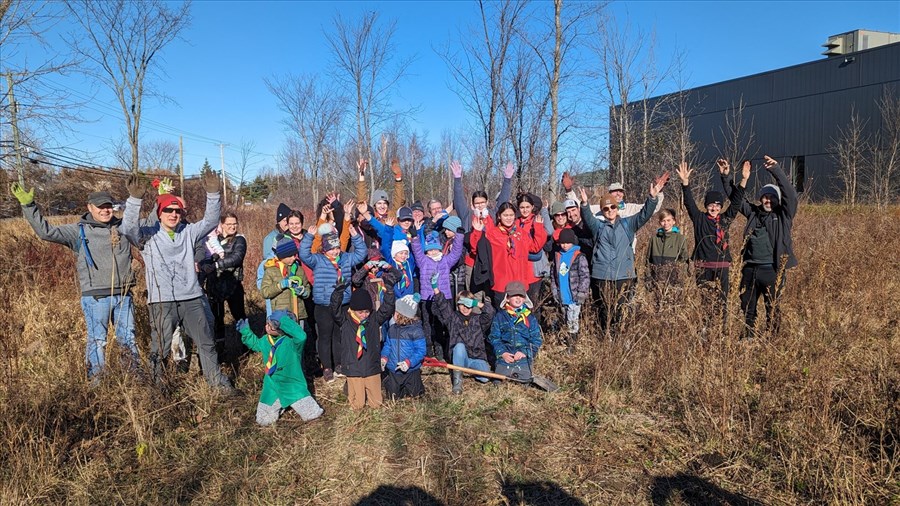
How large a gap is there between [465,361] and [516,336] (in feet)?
1.87

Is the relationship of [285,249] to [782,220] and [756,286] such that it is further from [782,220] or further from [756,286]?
[782,220]

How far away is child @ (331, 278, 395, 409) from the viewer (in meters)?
4.40

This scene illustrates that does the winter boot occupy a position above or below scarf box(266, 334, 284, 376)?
below

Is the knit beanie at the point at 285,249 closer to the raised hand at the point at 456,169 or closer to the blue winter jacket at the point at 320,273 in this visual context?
the blue winter jacket at the point at 320,273

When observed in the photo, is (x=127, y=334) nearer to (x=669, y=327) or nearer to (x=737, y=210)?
(x=669, y=327)

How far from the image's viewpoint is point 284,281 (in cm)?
484

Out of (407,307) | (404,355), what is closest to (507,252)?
(407,307)

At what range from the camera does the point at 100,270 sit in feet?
14.4

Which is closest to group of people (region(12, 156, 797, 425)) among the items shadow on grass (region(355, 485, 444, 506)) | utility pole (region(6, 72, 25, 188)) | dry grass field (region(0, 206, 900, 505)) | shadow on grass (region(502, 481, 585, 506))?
dry grass field (region(0, 206, 900, 505))

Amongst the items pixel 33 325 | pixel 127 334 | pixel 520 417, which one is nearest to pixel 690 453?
pixel 520 417

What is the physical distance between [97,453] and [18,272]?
5185 millimetres

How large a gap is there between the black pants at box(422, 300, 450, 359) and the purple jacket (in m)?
0.19

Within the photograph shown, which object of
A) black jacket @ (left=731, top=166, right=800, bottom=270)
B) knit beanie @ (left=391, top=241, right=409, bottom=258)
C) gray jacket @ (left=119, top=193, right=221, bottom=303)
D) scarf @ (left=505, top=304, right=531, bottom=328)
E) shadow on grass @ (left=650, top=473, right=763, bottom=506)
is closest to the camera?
shadow on grass @ (left=650, top=473, right=763, bottom=506)

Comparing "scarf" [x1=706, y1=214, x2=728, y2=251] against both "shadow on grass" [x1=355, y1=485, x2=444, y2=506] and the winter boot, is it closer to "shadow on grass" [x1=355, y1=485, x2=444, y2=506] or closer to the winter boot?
the winter boot
